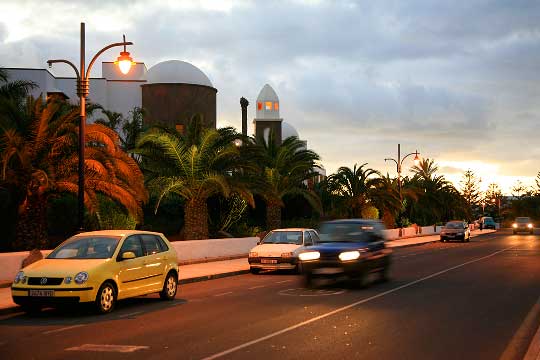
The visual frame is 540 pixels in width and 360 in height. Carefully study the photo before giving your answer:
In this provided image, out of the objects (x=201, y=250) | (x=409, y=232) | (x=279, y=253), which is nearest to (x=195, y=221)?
(x=201, y=250)

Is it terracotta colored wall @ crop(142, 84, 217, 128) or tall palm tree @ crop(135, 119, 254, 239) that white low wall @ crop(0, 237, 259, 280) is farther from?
terracotta colored wall @ crop(142, 84, 217, 128)

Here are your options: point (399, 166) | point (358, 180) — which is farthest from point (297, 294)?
point (399, 166)

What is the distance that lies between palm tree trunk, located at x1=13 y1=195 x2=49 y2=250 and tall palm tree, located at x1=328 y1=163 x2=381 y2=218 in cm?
3233

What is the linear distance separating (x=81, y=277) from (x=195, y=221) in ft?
59.3

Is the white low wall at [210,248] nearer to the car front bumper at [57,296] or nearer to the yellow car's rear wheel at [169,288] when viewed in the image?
the yellow car's rear wheel at [169,288]

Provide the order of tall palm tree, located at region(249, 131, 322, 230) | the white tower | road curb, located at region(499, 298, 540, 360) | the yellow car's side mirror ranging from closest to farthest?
road curb, located at region(499, 298, 540, 360)
the yellow car's side mirror
tall palm tree, located at region(249, 131, 322, 230)
the white tower

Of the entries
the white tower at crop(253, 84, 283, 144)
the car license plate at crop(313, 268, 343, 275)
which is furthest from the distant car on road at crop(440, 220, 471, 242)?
the car license plate at crop(313, 268, 343, 275)

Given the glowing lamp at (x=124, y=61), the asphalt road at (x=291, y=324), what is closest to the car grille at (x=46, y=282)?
the asphalt road at (x=291, y=324)

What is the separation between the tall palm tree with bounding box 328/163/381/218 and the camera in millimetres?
52688

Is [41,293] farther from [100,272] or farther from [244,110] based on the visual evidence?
[244,110]

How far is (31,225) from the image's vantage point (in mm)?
22453

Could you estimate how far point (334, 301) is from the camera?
49.0 ft

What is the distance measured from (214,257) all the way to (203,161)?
15.0 ft

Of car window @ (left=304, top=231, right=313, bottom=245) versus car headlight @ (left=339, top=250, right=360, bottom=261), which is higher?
car window @ (left=304, top=231, right=313, bottom=245)
